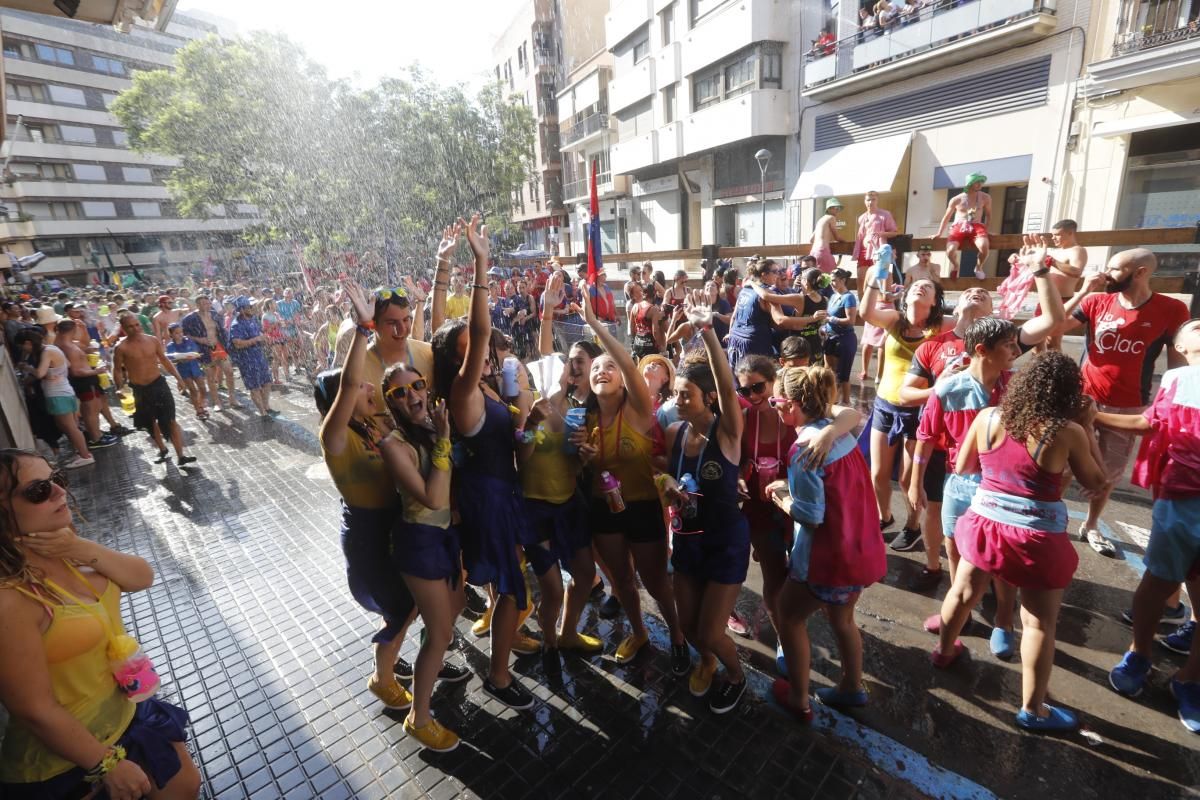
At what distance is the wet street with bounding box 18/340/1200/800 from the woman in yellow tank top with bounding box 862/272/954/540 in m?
0.62

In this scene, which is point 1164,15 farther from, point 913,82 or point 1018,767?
point 1018,767

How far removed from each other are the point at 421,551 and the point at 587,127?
36.1m

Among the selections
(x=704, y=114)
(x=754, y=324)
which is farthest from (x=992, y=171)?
(x=754, y=324)

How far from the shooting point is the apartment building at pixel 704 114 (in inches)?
803

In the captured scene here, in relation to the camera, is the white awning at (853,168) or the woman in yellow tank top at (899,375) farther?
the white awning at (853,168)

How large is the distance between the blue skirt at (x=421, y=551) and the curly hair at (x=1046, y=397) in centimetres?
252

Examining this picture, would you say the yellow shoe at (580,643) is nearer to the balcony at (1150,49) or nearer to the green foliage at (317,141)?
the balcony at (1150,49)

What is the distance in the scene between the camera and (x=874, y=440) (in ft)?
13.6

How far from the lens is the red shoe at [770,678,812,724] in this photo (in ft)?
8.91

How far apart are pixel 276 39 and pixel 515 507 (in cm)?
2834

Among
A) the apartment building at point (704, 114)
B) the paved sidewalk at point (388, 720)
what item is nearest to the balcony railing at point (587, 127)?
the apartment building at point (704, 114)

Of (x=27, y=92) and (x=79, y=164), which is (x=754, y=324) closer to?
(x=79, y=164)

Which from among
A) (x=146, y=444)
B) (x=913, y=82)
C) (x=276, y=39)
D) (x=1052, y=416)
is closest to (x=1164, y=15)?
(x=913, y=82)

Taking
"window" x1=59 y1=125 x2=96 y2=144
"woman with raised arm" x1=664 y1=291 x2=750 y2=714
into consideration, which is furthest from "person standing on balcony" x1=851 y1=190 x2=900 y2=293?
"window" x1=59 y1=125 x2=96 y2=144
